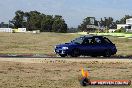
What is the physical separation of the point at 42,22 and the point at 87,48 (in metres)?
143

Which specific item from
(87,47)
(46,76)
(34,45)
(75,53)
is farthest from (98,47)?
(34,45)

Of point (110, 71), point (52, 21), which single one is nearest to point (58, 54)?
point (110, 71)

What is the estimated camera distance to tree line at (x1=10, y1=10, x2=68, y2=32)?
553 feet

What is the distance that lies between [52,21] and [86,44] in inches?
5750

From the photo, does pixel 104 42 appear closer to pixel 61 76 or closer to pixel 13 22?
pixel 61 76

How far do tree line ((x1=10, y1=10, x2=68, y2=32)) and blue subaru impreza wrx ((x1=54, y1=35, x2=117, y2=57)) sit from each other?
13479 cm

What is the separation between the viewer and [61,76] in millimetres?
16453

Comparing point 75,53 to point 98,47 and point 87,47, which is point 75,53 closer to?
point 87,47

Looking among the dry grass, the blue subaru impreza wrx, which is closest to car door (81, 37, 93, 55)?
the blue subaru impreza wrx

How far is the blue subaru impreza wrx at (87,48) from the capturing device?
96.2 feet

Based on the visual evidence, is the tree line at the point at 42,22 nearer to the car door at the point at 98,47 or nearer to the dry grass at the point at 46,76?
the car door at the point at 98,47

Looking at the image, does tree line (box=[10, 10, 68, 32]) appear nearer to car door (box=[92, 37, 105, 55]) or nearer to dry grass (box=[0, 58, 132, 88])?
car door (box=[92, 37, 105, 55])

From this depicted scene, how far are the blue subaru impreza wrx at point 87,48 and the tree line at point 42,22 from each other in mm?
134795

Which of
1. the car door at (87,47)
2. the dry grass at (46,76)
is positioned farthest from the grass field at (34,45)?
the dry grass at (46,76)
